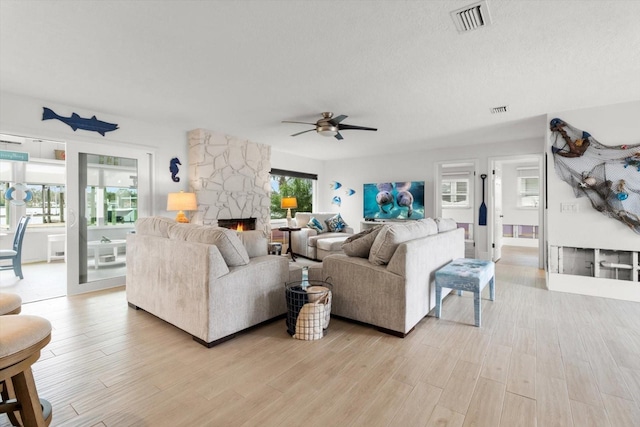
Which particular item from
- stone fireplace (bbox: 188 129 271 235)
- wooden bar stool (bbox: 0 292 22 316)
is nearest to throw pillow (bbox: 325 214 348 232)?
stone fireplace (bbox: 188 129 271 235)

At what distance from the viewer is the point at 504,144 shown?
6.04 meters

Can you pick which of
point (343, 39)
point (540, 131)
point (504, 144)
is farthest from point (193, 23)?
point (504, 144)

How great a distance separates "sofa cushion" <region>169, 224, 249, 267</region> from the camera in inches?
100

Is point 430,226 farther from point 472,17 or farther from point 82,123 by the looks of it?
point 82,123

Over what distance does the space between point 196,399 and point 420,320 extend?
6.78 feet

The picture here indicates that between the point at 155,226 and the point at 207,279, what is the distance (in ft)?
3.92

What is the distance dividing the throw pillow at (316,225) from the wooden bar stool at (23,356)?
5.32 metres

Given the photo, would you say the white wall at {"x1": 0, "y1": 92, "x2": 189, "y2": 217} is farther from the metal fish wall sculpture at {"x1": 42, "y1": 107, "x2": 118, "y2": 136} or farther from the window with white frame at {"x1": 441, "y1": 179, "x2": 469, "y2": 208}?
the window with white frame at {"x1": 441, "y1": 179, "x2": 469, "y2": 208}

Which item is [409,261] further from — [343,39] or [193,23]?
[193,23]

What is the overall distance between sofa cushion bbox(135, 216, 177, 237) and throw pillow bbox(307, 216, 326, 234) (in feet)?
11.8

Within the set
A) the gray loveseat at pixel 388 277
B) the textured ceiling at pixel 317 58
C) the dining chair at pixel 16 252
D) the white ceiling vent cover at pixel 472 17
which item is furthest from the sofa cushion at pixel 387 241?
the dining chair at pixel 16 252

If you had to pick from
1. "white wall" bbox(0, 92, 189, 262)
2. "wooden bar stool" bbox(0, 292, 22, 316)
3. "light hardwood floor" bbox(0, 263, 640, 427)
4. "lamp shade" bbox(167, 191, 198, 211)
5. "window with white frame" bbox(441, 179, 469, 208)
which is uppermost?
"white wall" bbox(0, 92, 189, 262)

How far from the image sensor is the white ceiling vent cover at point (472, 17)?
2008mm

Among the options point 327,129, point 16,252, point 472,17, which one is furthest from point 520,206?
point 16,252
